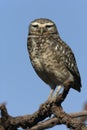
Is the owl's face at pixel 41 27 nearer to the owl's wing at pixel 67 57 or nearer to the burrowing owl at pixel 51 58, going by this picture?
the burrowing owl at pixel 51 58

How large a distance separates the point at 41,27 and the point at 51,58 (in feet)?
2.42

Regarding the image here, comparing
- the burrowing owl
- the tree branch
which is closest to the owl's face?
the burrowing owl

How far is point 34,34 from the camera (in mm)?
6551

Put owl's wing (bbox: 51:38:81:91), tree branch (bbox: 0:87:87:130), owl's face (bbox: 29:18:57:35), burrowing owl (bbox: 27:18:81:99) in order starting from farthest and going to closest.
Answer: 1. owl's face (bbox: 29:18:57:35)
2. owl's wing (bbox: 51:38:81:91)
3. burrowing owl (bbox: 27:18:81:99)
4. tree branch (bbox: 0:87:87:130)

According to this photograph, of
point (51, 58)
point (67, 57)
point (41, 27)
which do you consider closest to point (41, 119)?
point (51, 58)

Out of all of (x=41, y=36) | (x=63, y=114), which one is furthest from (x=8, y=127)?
(x=41, y=36)

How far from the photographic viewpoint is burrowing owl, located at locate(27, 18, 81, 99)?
20.1ft

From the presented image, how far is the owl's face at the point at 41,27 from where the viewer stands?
6.59 metres

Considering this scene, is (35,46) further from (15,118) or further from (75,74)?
(15,118)

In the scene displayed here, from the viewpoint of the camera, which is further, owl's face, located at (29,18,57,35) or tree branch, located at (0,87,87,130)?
owl's face, located at (29,18,57,35)

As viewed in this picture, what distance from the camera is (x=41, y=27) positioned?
21.6 ft

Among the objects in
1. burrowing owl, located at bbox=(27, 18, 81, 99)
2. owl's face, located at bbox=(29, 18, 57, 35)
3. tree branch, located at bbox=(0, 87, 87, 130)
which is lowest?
tree branch, located at bbox=(0, 87, 87, 130)

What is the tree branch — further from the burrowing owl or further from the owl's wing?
the owl's wing

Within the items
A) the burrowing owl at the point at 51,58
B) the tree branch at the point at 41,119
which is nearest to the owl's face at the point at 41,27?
the burrowing owl at the point at 51,58
